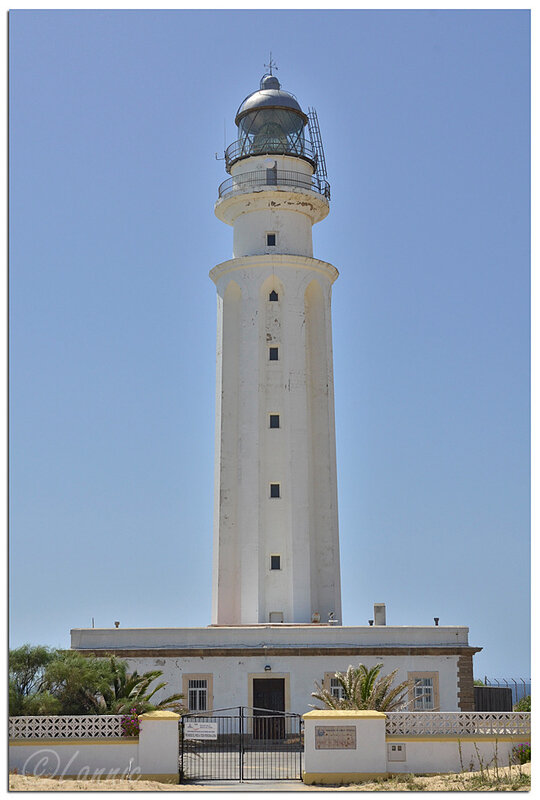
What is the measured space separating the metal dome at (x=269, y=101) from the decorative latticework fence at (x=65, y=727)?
2273 cm

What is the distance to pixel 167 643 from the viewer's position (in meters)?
30.0

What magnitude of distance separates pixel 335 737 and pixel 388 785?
5.10 feet

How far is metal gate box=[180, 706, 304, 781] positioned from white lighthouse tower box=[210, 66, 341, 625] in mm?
4732

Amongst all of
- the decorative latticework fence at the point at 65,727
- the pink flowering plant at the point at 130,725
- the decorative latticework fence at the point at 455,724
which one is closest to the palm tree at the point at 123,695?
the pink flowering plant at the point at 130,725

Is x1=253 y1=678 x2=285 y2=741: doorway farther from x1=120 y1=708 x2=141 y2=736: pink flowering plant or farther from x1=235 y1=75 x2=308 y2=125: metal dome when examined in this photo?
x1=235 y1=75 x2=308 y2=125: metal dome

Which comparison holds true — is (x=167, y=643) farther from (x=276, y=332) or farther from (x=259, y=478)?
(x=276, y=332)

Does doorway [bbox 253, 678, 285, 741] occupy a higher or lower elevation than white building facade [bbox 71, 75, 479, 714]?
lower

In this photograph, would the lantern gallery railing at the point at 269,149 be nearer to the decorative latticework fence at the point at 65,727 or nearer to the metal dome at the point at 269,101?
the metal dome at the point at 269,101

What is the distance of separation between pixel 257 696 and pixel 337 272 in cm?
1493

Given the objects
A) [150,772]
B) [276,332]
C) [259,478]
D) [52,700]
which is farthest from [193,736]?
[276,332]

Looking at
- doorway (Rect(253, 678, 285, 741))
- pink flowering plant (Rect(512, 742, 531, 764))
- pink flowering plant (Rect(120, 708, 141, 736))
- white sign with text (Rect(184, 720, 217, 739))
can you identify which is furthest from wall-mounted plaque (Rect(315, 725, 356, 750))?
doorway (Rect(253, 678, 285, 741))

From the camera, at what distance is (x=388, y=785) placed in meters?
21.3

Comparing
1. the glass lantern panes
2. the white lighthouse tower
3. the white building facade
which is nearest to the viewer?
the white building facade

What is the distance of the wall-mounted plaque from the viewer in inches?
875
